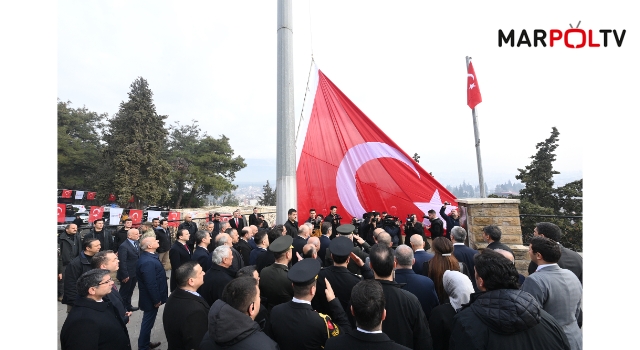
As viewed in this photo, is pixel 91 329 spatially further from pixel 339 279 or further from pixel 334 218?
pixel 334 218

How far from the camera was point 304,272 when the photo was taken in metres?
2.41

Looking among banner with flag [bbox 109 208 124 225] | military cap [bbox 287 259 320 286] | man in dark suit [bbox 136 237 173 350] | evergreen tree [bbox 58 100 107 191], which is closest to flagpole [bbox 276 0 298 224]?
man in dark suit [bbox 136 237 173 350]

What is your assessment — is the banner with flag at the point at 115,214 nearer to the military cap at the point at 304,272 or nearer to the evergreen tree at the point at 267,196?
the military cap at the point at 304,272

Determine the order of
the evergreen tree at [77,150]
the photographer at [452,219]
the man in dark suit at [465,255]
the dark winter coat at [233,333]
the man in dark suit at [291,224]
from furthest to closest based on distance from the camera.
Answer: the evergreen tree at [77,150] → the photographer at [452,219] → the man in dark suit at [291,224] → the man in dark suit at [465,255] → the dark winter coat at [233,333]

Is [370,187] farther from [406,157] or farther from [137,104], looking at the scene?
[137,104]

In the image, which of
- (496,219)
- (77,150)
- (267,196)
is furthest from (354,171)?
(267,196)

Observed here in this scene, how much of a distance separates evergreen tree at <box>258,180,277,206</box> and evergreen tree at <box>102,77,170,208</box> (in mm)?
27842

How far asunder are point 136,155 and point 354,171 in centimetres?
2394

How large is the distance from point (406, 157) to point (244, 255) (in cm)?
518

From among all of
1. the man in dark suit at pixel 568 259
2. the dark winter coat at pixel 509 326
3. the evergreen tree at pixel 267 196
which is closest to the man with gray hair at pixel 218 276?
the dark winter coat at pixel 509 326

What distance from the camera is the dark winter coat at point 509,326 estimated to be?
1767 millimetres

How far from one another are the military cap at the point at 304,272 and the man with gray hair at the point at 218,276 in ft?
4.84

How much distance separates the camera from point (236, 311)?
199cm

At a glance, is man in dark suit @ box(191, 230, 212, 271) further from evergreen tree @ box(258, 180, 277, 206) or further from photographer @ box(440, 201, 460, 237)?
evergreen tree @ box(258, 180, 277, 206)
